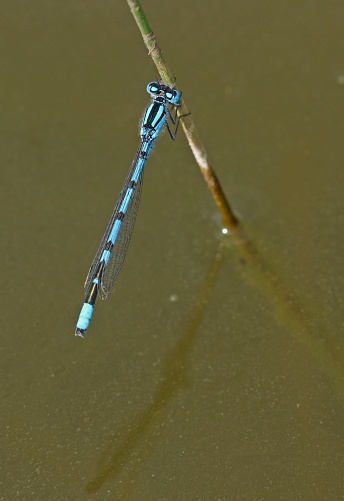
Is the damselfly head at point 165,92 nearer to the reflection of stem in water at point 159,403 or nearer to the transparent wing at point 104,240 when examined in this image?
the transparent wing at point 104,240

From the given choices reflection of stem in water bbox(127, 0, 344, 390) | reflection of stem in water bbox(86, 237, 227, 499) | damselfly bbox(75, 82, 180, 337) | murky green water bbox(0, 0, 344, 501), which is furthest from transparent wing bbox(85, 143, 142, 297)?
reflection of stem in water bbox(86, 237, 227, 499)

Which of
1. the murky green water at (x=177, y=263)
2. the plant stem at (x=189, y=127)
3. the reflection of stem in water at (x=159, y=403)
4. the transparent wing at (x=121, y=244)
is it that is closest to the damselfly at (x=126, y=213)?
the transparent wing at (x=121, y=244)

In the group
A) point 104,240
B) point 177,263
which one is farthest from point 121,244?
point 177,263

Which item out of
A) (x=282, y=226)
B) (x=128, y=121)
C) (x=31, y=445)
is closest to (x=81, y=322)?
(x=31, y=445)

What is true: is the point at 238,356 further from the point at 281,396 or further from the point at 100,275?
the point at 100,275

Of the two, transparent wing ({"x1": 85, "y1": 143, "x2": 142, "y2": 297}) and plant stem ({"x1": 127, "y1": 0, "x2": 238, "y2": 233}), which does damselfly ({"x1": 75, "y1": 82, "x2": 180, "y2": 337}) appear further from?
plant stem ({"x1": 127, "y1": 0, "x2": 238, "y2": 233})

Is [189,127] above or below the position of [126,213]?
above

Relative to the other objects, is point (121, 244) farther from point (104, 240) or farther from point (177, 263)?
point (177, 263)
